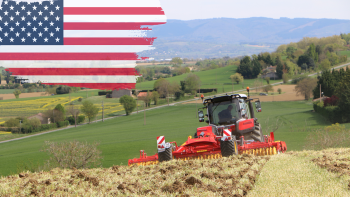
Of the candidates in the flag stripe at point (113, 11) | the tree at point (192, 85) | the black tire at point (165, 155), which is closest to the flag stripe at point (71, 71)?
the flag stripe at point (113, 11)

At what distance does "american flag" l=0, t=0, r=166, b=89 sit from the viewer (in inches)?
663

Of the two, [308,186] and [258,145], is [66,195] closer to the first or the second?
[308,186]

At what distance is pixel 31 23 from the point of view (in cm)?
1742

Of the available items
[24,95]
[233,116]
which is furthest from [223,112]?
[24,95]

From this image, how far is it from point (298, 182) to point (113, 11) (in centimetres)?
1344

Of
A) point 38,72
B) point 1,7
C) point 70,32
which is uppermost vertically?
point 1,7

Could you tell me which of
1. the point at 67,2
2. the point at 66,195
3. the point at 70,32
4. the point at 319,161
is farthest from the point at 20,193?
the point at 67,2

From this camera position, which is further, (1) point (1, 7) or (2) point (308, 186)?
(1) point (1, 7)

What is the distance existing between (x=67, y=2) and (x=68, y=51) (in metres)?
2.52

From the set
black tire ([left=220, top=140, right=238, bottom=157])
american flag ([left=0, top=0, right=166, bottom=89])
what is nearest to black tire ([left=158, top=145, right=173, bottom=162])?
black tire ([left=220, top=140, right=238, bottom=157])

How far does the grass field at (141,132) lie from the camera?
33125 millimetres

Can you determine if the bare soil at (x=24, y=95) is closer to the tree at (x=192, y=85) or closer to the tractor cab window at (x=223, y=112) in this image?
the tree at (x=192, y=85)

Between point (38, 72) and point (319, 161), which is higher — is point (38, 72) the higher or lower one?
the higher one

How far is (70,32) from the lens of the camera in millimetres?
16969
